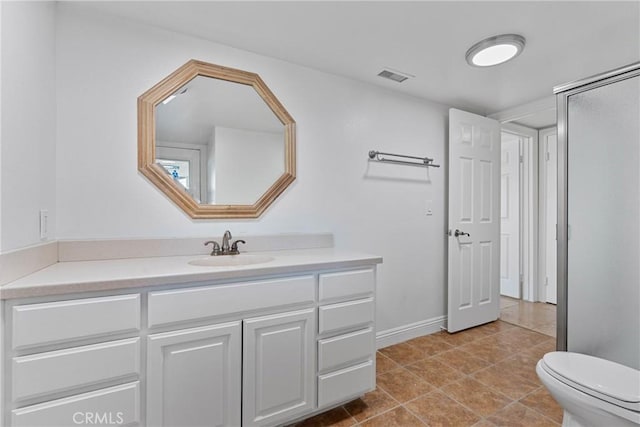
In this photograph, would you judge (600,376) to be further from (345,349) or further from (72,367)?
(72,367)

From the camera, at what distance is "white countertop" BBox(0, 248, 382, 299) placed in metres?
0.99

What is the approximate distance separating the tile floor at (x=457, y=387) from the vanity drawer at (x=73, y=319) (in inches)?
42.3

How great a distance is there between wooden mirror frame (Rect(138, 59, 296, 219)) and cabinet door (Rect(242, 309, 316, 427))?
30.3 inches

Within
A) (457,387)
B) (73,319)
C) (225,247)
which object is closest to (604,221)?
(457,387)

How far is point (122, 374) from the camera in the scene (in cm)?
110

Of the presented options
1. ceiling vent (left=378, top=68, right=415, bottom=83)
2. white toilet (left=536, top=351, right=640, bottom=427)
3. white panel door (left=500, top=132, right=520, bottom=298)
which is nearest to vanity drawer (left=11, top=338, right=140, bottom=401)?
white toilet (left=536, top=351, right=640, bottom=427)

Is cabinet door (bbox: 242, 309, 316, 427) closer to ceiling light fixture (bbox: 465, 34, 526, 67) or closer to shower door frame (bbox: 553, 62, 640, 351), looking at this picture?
shower door frame (bbox: 553, 62, 640, 351)

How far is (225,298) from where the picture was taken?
50.1 inches

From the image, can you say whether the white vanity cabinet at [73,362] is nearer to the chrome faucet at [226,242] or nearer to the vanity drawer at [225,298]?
the vanity drawer at [225,298]

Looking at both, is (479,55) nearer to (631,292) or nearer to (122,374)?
(631,292)

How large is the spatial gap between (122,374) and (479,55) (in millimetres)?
2516

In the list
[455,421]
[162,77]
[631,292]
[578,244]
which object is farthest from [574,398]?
[162,77]

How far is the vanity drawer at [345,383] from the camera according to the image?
1515mm

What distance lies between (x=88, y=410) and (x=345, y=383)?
112 centimetres
